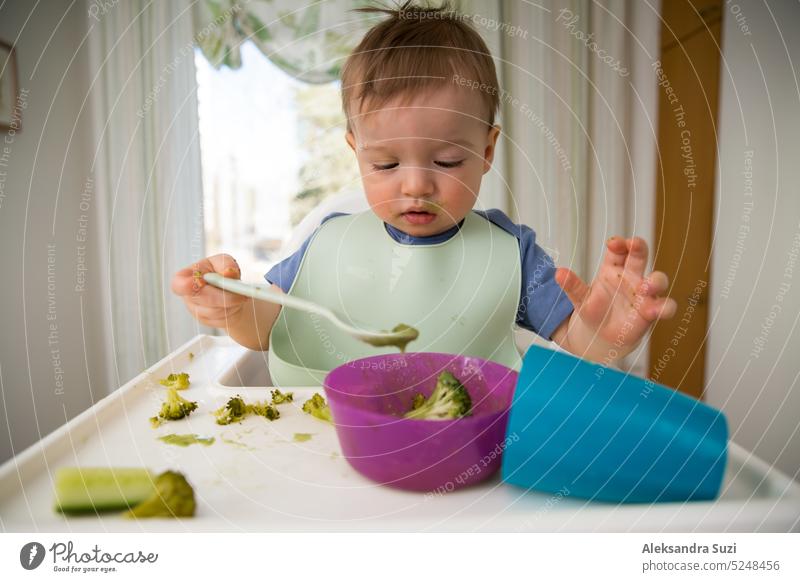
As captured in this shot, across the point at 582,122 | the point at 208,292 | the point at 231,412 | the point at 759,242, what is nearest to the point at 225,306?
the point at 208,292

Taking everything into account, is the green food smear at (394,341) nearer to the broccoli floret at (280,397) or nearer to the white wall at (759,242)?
the broccoli floret at (280,397)

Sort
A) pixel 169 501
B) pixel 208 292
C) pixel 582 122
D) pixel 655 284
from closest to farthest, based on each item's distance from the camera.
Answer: pixel 169 501 → pixel 655 284 → pixel 208 292 → pixel 582 122

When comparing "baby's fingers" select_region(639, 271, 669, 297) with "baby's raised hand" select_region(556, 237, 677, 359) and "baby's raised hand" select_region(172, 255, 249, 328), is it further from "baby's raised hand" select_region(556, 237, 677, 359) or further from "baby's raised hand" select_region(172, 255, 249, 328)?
"baby's raised hand" select_region(172, 255, 249, 328)

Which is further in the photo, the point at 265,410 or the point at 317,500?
the point at 265,410

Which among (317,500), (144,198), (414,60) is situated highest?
(414,60)

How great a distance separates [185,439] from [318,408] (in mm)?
119

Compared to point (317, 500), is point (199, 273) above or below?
above

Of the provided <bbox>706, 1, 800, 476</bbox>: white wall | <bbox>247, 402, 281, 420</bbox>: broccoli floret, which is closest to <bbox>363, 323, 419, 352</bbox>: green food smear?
<bbox>247, 402, 281, 420</bbox>: broccoli floret

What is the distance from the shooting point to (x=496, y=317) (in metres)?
0.73

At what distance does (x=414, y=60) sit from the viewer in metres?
A: 0.61

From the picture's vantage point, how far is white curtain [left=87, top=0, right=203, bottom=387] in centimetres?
73

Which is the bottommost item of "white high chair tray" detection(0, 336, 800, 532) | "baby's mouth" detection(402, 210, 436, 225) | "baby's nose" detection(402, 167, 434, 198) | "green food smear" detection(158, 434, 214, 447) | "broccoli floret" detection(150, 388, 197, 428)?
"white high chair tray" detection(0, 336, 800, 532)

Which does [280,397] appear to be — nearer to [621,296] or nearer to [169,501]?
[169,501]

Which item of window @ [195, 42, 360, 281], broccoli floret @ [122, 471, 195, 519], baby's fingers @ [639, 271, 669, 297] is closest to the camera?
broccoli floret @ [122, 471, 195, 519]
